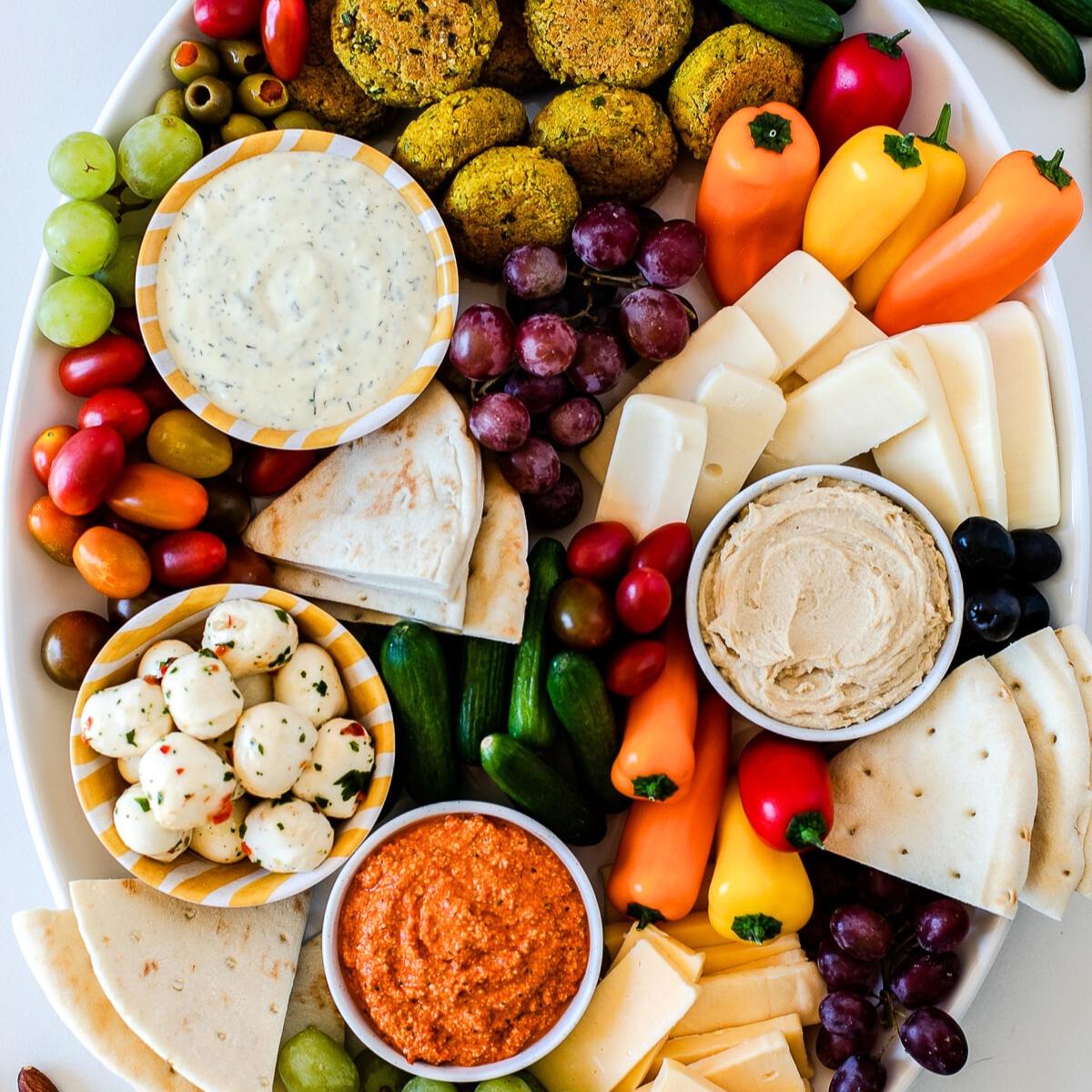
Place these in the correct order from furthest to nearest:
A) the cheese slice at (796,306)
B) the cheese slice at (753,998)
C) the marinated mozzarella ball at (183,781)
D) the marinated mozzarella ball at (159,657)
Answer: the cheese slice at (796,306) < the cheese slice at (753,998) < the marinated mozzarella ball at (159,657) < the marinated mozzarella ball at (183,781)

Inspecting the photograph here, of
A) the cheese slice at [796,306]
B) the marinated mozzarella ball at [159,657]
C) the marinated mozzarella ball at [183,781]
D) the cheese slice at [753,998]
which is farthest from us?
the cheese slice at [796,306]

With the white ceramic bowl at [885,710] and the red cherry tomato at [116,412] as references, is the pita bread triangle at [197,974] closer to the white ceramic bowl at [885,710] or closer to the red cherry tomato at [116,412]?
the red cherry tomato at [116,412]

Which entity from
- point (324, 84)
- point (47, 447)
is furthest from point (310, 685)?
point (324, 84)

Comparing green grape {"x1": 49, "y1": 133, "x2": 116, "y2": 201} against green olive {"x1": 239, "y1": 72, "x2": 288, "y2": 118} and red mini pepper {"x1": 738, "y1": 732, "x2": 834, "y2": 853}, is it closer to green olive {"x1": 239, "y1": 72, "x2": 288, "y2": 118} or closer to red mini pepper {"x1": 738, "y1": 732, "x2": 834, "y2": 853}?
green olive {"x1": 239, "y1": 72, "x2": 288, "y2": 118}

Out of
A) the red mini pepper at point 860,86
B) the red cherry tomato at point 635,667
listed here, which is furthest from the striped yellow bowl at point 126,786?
the red mini pepper at point 860,86

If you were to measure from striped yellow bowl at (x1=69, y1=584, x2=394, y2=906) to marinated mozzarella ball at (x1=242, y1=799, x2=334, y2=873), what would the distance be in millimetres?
51

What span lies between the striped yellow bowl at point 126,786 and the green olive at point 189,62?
91 cm

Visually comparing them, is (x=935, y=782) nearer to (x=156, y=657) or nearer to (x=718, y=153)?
(x=718, y=153)

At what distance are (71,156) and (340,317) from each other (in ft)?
1.76

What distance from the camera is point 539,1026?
182 centimetres

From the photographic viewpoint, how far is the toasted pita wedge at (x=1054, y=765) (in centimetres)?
182

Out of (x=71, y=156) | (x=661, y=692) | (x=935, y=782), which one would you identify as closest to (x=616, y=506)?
(x=661, y=692)

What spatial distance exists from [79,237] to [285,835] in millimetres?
1034

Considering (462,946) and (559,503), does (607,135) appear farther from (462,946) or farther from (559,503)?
(462,946)
